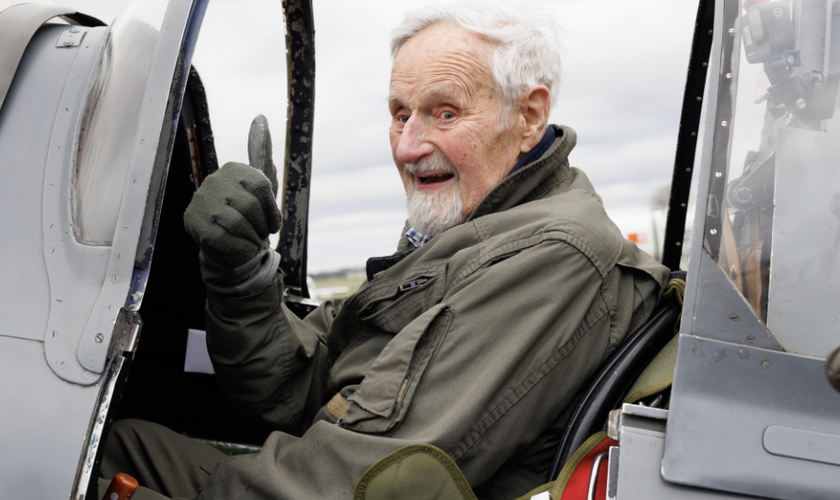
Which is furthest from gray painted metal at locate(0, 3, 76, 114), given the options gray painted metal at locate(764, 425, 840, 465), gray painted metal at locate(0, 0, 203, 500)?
gray painted metal at locate(764, 425, 840, 465)

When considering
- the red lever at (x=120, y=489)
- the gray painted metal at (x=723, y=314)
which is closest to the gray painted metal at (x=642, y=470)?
the gray painted metal at (x=723, y=314)

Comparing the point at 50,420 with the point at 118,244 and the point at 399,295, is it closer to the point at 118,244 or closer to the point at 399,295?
the point at 118,244

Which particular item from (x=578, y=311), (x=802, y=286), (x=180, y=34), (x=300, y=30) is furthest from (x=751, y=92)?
(x=300, y=30)

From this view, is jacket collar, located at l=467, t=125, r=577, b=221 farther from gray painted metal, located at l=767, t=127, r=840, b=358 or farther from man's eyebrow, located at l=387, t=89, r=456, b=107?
gray painted metal, located at l=767, t=127, r=840, b=358

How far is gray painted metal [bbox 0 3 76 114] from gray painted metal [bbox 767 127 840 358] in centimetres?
140

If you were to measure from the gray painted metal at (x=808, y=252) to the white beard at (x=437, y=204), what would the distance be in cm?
91

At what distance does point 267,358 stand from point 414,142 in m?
0.72

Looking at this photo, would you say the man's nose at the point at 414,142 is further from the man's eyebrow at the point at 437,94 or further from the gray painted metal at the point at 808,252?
the gray painted metal at the point at 808,252

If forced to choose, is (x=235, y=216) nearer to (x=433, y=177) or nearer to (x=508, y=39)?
(x=433, y=177)

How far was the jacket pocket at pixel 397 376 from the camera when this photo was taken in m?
1.20

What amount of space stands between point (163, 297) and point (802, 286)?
196 cm

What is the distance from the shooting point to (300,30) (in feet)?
7.57

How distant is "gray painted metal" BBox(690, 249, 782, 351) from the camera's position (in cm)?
90

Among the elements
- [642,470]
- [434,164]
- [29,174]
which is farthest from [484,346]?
[29,174]
